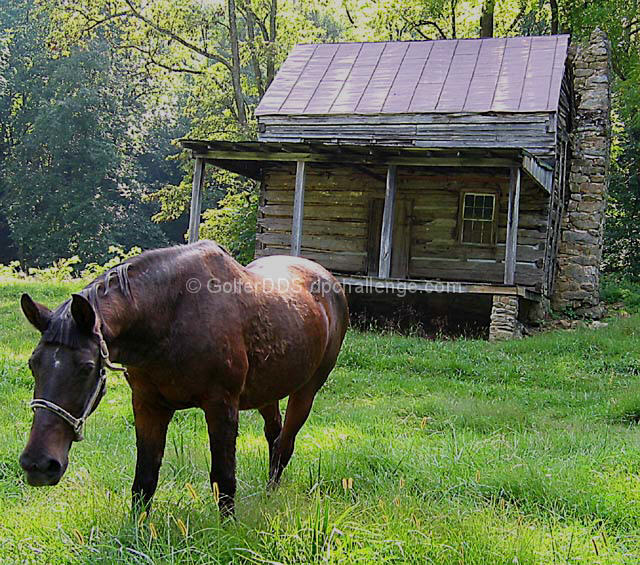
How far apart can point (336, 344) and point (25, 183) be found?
114ft

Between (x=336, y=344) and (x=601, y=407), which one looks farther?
(x=601, y=407)

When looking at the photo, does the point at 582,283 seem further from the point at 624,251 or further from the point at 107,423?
the point at 107,423

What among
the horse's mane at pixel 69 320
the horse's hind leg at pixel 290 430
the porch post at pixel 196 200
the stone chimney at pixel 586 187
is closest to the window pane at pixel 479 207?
the stone chimney at pixel 586 187

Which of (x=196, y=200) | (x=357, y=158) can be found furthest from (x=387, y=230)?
(x=196, y=200)

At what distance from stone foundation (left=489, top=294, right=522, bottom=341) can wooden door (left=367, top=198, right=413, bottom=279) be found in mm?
3133

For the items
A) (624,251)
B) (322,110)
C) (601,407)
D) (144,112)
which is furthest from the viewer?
(144,112)

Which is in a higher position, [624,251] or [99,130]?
[99,130]

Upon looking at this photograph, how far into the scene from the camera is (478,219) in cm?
1589

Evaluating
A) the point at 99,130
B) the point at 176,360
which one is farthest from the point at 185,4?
the point at 176,360

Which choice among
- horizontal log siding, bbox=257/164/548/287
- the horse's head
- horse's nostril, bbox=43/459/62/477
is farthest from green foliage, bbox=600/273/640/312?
horse's nostril, bbox=43/459/62/477

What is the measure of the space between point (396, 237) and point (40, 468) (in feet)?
46.4

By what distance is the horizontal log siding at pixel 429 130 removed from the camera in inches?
595

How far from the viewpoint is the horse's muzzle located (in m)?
2.71

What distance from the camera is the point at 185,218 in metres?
41.2
